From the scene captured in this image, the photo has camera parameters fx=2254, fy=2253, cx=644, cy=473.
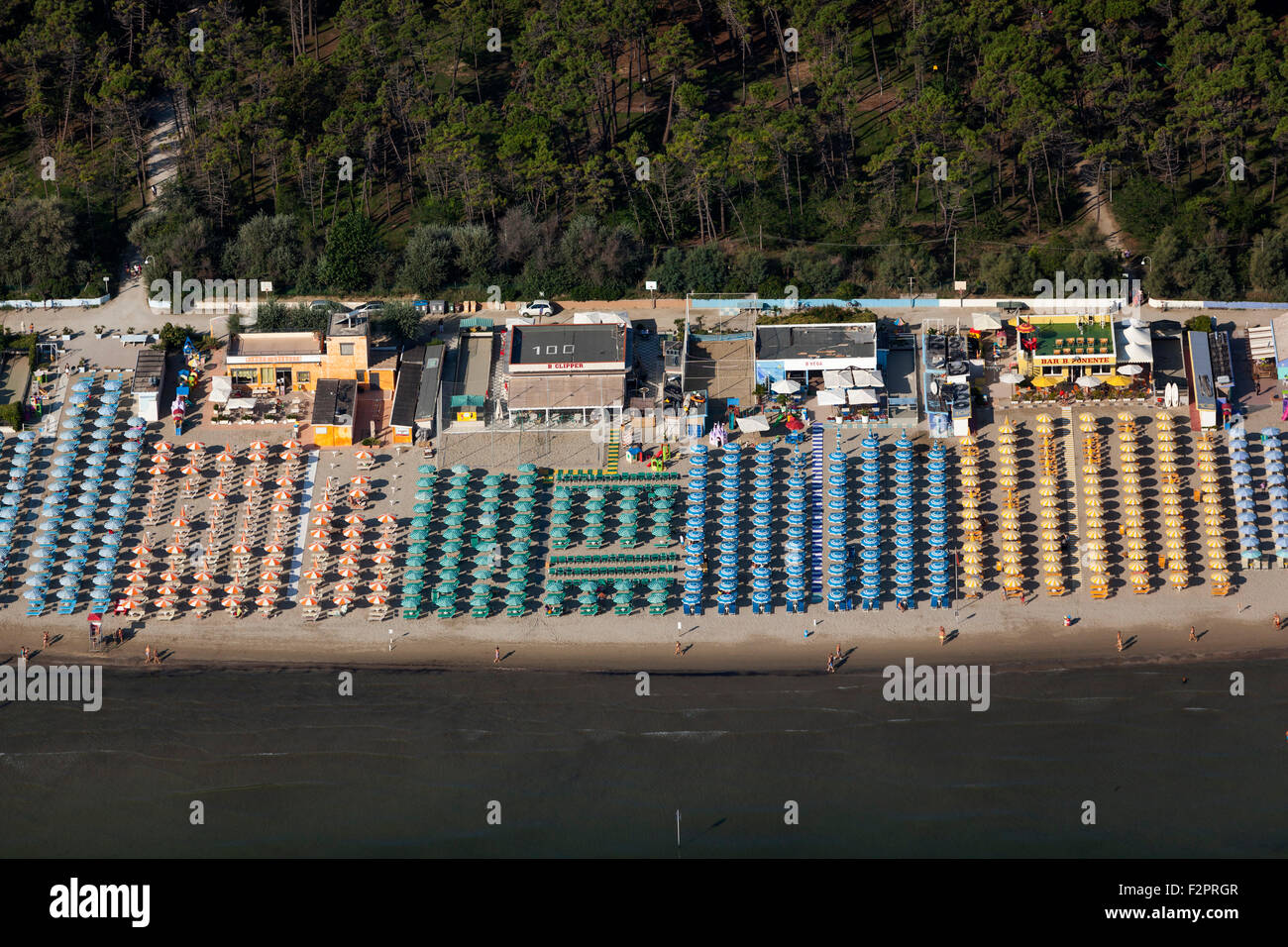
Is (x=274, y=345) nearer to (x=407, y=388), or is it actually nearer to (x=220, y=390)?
(x=220, y=390)

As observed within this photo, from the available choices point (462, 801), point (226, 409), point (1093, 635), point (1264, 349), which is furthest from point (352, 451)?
point (1264, 349)

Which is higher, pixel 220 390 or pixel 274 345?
pixel 274 345

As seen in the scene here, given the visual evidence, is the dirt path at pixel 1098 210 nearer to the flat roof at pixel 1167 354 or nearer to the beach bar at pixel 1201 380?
the flat roof at pixel 1167 354

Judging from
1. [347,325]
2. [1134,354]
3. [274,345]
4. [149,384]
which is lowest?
[1134,354]

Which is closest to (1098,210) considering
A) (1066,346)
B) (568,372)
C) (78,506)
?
(1066,346)

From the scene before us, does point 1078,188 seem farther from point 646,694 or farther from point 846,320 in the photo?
point 646,694

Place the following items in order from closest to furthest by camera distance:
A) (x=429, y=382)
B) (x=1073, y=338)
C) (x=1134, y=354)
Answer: (x=1134, y=354), (x=1073, y=338), (x=429, y=382)
